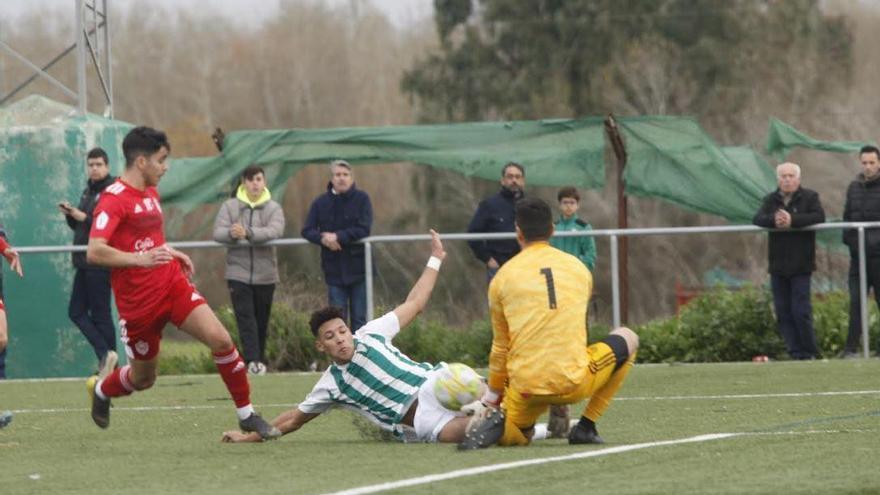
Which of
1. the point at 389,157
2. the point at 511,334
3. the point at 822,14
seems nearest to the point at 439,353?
the point at 389,157

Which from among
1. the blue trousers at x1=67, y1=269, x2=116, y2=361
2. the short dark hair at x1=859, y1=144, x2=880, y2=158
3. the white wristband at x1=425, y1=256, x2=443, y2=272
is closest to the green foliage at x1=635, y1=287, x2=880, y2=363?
the short dark hair at x1=859, y1=144, x2=880, y2=158

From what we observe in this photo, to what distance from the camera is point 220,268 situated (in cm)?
3903

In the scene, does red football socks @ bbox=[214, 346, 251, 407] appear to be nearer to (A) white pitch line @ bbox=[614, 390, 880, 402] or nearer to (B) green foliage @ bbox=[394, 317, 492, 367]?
(A) white pitch line @ bbox=[614, 390, 880, 402]

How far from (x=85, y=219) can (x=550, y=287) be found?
9.44m

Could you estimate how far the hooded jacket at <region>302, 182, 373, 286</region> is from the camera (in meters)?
18.0

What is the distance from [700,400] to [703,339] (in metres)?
5.62

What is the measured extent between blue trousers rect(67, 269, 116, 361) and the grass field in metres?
3.62

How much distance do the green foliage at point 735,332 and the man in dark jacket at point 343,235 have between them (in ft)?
9.64

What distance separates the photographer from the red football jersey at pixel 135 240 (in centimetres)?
1059

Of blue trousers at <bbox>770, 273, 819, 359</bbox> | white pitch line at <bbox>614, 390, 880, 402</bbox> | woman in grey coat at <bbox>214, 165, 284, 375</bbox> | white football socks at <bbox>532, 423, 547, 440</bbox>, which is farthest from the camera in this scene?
woman in grey coat at <bbox>214, 165, 284, 375</bbox>

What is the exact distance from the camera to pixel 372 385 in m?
10.4

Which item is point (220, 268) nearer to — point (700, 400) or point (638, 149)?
point (638, 149)

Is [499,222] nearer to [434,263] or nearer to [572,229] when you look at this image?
[572,229]

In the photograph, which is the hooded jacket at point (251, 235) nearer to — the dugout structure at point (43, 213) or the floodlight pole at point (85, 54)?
the dugout structure at point (43, 213)
